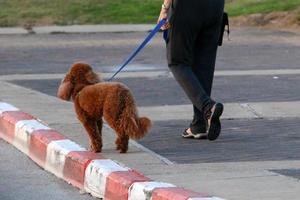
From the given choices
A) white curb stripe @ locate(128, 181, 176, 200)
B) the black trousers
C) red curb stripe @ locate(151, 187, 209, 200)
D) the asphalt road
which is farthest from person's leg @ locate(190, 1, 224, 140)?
red curb stripe @ locate(151, 187, 209, 200)

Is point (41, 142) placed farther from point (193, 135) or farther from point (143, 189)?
point (143, 189)

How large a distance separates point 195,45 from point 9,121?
6.25 feet

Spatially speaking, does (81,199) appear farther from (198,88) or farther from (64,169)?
(198,88)

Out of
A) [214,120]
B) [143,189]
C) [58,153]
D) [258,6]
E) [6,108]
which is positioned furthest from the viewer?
[258,6]

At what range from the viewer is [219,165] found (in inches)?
325

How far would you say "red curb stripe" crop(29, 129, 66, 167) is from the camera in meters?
8.81

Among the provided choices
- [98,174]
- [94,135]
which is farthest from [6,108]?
[98,174]

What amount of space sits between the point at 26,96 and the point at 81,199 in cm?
467

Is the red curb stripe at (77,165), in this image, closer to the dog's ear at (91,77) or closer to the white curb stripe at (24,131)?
the dog's ear at (91,77)

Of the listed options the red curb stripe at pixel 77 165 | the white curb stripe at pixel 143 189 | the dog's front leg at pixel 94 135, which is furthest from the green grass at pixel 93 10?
the white curb stripe at pixel 143 189

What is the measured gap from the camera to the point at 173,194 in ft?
22.4

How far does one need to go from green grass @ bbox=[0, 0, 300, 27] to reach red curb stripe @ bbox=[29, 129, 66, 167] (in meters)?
13.4

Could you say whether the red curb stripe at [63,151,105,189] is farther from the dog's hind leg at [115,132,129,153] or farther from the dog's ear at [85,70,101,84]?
the dog's ear at [85,70,101,84]

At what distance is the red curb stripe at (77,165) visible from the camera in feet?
26.3
